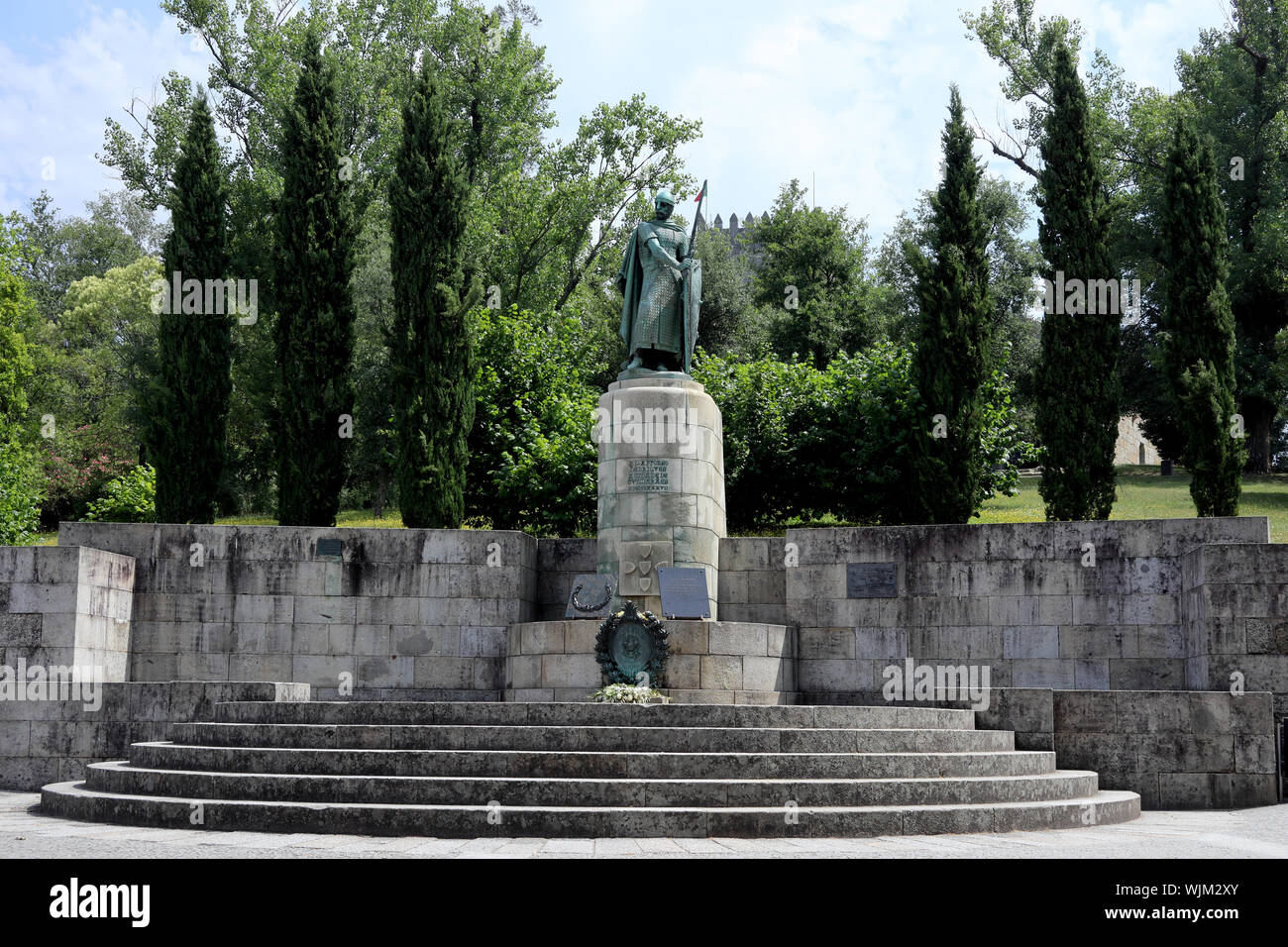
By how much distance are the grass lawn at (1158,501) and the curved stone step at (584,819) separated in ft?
51.9

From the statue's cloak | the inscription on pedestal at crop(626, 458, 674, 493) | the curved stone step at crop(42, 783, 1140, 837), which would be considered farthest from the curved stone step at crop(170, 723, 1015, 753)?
the statue's cloak

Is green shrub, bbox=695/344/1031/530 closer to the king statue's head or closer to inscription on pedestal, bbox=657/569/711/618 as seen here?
the king statue's head

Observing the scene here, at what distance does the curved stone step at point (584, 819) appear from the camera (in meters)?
9.88

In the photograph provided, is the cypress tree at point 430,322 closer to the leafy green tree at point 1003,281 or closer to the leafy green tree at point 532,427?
the leafy green tree at point 532,427

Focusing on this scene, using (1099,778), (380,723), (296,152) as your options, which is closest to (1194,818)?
(1099,778)

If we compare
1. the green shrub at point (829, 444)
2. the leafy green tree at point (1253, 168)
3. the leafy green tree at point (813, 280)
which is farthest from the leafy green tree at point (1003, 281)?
the green shrub at point (829, 444)

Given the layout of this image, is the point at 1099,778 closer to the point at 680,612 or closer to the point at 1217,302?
the point at 680,612

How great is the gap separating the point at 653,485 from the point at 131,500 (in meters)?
20.5

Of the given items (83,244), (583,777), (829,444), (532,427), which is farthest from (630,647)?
(83,244)

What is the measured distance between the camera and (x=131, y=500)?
32.2 metres

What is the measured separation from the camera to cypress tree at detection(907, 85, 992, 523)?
2303 centimetres

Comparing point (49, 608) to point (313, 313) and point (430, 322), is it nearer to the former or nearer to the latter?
point (313, 313)

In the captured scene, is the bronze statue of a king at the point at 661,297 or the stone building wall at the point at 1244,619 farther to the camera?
the bronze statue of a king at the point at 661,297

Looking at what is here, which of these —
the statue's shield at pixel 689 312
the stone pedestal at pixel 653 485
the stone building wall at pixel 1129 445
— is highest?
the stone building wall at pixel 1129 445
